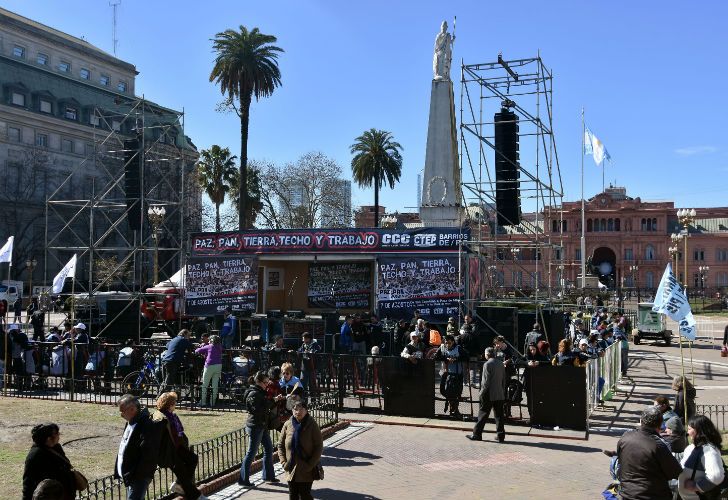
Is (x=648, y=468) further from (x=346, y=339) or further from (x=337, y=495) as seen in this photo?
(x=346, y=339)

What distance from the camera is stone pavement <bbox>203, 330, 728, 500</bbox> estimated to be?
945 centimetres

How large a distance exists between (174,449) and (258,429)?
6.96 feet

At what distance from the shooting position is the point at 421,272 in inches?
993

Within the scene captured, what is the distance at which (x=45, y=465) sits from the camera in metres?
6.47

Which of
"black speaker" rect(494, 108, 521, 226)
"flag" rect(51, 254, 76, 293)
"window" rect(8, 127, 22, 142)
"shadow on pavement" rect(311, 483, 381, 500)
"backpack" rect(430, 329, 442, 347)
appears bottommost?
"shadow on pavement" rect(311, 483, 381, 500)

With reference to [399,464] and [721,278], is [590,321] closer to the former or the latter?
[399,464]

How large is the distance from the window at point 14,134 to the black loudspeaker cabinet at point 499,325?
2156 inches

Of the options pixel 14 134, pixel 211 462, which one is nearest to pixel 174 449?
pixel 211 462

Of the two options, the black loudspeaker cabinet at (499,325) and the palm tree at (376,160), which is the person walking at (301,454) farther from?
the palm tree at (376,160)

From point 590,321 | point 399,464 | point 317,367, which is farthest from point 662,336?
→ point 399,464

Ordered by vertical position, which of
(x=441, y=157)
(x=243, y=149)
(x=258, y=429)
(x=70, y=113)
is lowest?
(x=258, y=429)

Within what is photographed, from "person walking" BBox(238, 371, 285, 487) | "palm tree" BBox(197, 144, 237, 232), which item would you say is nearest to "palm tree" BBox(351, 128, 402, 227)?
"palm tree" BBox(197, 144, 237, 232)

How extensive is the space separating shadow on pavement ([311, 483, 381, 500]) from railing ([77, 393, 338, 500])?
1508 mm

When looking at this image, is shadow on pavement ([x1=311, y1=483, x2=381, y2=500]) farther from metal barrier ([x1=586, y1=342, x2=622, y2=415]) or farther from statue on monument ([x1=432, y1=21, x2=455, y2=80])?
statue on monument ([x1=432, y1=21, x2=455, y2=80])
